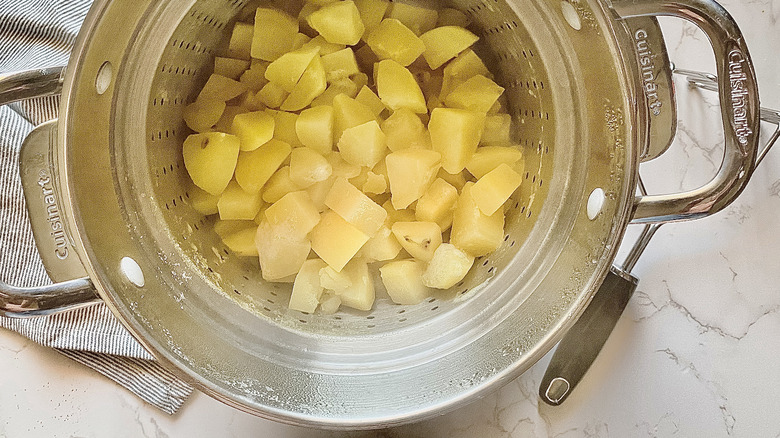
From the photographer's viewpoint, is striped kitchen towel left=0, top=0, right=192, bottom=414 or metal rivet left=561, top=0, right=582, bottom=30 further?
striped kitchen towel left=0, top=0, right=192, bottom=414

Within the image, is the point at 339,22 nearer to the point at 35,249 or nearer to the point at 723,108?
the point at 723,108

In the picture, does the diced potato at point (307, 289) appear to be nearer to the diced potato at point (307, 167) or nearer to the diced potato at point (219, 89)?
the diced potato at point (307, 167)

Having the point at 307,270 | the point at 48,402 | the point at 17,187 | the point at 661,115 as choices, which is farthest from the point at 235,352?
the point at 661,115

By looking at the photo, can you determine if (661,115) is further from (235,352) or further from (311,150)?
(235,352)

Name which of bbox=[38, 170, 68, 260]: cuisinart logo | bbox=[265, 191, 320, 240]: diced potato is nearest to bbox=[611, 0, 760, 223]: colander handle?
bbox=[265, 191, 320, 240]: diced potato

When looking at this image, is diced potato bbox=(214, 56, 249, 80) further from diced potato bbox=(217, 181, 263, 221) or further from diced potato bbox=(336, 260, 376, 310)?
diced potato bbox=(336, 260, 376, 310)

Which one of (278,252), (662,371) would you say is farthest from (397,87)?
(662,371)
